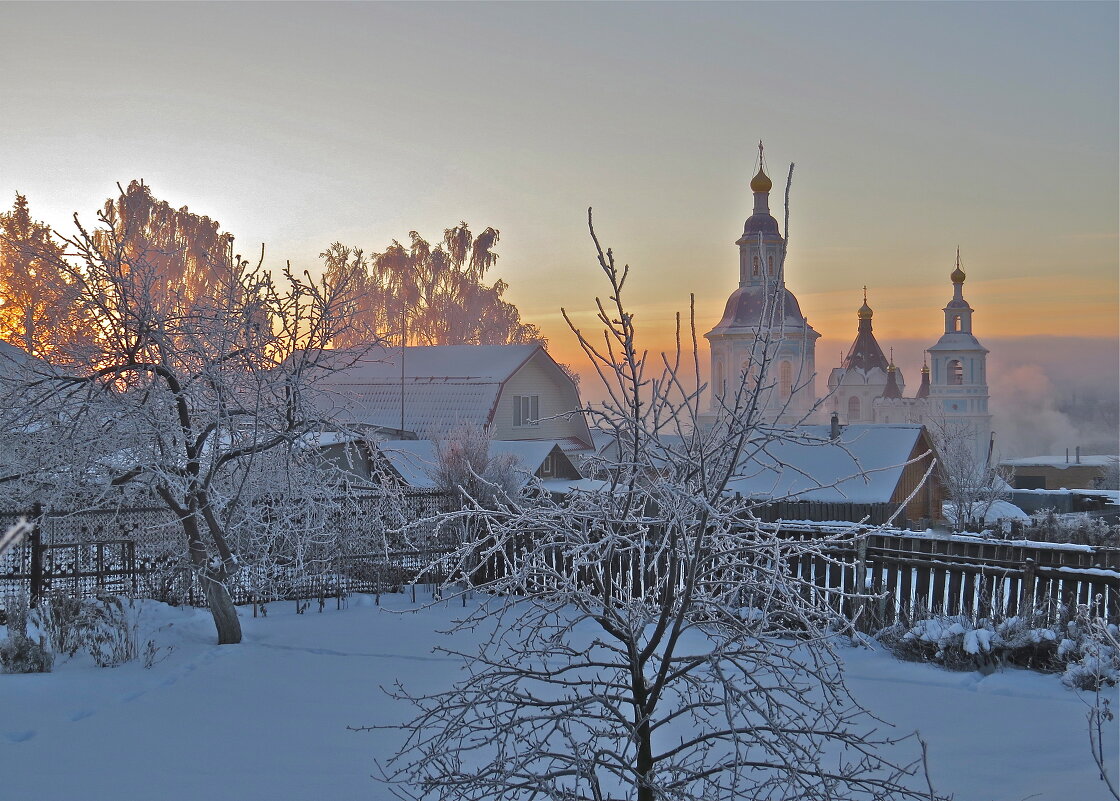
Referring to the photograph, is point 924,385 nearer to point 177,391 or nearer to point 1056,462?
point 1056,462

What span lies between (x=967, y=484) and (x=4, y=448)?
25.1 m

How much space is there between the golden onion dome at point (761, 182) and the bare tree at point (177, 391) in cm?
5499

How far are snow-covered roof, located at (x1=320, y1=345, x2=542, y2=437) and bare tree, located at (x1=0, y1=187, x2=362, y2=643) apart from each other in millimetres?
20097

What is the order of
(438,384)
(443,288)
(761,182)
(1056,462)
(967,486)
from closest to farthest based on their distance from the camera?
(967,486) < (438,384) < (443,288) < (761,182) < (1056,462)

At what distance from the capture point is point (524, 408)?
32.8m

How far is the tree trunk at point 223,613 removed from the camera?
354 inches

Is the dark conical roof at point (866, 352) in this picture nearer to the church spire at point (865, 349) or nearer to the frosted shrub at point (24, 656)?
the church spire at point (865, 349)

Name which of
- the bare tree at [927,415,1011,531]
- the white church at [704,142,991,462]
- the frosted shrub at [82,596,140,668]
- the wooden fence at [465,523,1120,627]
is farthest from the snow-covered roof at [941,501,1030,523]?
the frosted shrub at [82,596,140,668]

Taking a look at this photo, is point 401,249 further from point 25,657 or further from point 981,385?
point 981,385

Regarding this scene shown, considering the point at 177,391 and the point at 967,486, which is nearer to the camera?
the point at 177,391

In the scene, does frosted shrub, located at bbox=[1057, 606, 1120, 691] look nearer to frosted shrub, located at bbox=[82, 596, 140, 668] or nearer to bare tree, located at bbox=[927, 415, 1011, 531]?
frosted shrub, located at bbox=[82, 596, 140, 668]

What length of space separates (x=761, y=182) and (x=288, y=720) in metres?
59.3

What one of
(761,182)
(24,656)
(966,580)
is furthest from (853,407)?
(24,656)

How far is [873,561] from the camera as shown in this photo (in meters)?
9.60
